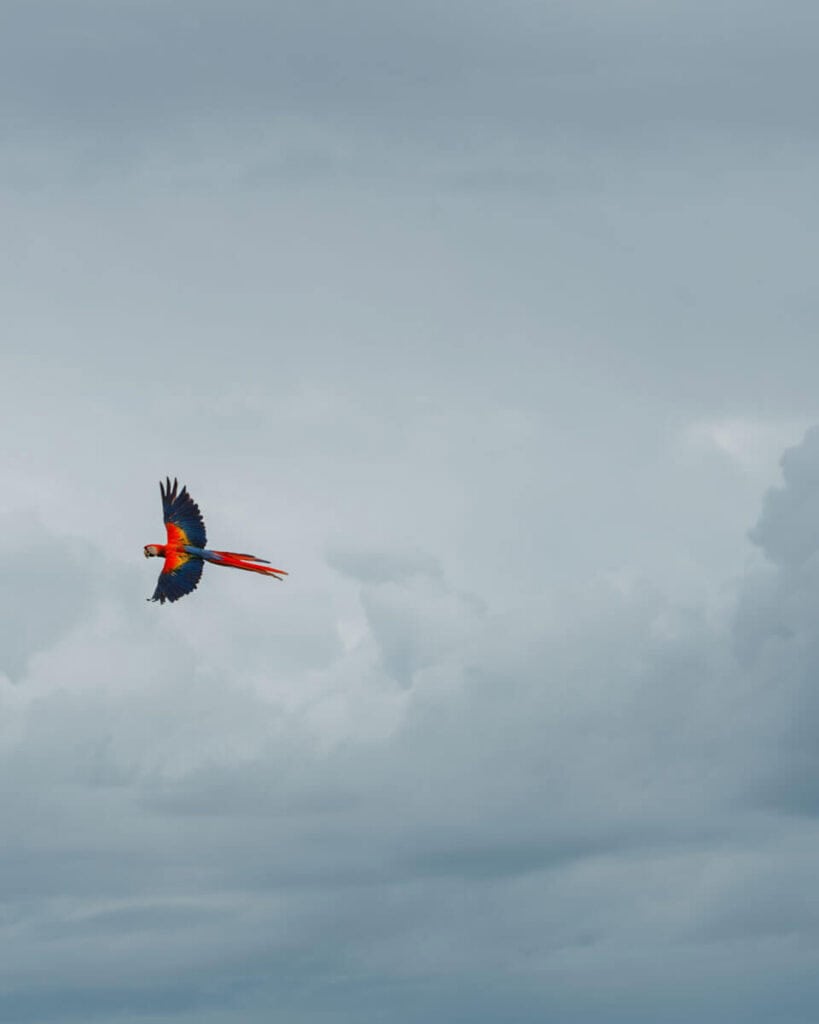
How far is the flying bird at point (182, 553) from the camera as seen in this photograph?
358ft

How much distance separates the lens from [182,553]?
373 ft

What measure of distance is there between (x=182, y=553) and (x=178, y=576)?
113 inches

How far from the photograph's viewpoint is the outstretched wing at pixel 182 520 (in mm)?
115375

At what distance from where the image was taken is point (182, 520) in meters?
117

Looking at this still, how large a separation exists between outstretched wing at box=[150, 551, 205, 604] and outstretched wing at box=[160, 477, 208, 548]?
188 cm

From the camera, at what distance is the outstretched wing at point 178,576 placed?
360 feet

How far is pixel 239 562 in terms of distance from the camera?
107m

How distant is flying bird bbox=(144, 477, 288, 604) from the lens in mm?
109000

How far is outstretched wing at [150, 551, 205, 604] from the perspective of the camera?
110 meters

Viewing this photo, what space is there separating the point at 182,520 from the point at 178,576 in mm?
6985

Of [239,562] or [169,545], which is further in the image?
[169,545]

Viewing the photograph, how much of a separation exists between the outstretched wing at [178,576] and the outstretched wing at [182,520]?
1884 mm

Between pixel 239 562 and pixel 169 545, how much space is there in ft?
33.6

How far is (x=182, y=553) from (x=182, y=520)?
13.6 ft
